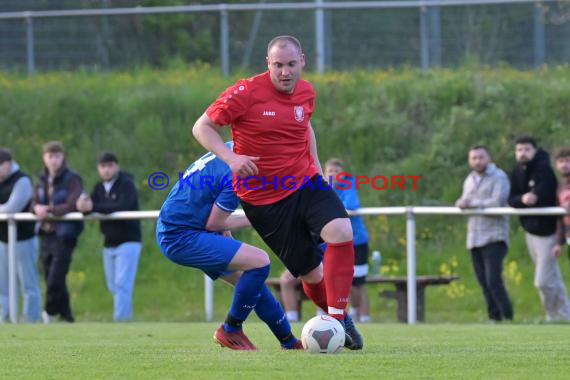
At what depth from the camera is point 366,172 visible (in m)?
20.0

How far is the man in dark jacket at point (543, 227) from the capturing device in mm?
13641

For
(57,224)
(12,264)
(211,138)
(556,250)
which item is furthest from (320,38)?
(211,138)

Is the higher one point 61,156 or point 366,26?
point 366,26

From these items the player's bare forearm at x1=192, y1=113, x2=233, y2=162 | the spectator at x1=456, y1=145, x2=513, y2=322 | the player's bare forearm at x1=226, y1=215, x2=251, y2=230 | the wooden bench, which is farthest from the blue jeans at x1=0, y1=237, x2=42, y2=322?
the player's bare forearm at x1=192, y1=113, x2=233, y2=162

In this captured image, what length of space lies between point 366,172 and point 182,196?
11.8 meters

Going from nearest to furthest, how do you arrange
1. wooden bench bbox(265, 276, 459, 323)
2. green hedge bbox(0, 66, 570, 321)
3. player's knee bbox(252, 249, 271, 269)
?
player's knee bbox(252, 249, 271, 269) < wooden bench bbox(265, 276, 459, 323) < green hedge bbox(0, 66, 570, 321)

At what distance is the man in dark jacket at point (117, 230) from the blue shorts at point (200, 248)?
6471mm

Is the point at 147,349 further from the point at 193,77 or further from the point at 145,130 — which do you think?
the point at 193,77

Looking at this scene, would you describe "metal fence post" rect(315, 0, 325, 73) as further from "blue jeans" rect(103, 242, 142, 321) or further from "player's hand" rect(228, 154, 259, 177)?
"player's hand" rect(228, 154, 259, 177)

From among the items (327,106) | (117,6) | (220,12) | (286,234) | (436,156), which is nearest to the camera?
(286,234)

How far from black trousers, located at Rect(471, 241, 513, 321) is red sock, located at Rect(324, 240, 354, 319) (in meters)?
6.09

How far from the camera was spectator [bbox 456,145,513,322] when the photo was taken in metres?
13.8

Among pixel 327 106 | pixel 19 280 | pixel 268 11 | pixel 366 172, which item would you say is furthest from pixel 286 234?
pixel 268 11

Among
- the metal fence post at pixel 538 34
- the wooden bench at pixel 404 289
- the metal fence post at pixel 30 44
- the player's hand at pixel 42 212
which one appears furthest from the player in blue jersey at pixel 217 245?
the metal fence post at pixel 30 44
